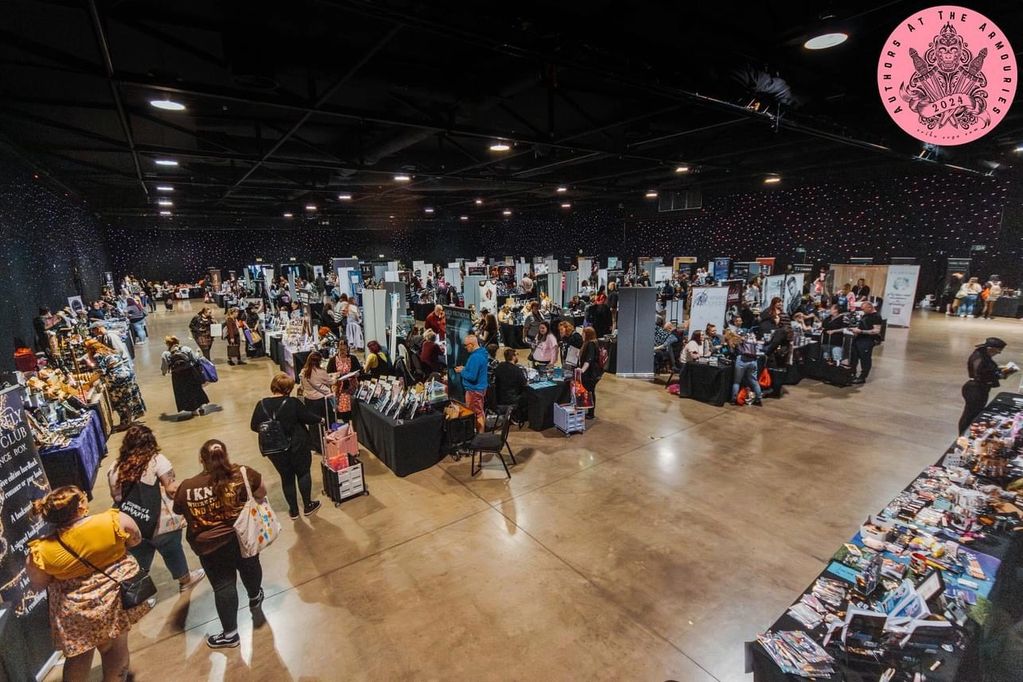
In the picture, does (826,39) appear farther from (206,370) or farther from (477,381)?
(206,370)

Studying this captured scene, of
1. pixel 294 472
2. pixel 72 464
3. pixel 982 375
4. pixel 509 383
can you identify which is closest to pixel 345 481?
pixel 294 472

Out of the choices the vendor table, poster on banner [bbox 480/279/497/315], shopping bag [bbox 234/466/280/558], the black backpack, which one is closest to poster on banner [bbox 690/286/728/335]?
poster on banner [bbox 480/279/497/315]

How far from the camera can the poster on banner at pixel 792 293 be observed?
12.0 metres

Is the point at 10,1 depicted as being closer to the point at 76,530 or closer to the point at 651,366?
the point at 76,530

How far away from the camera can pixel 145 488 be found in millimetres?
3068

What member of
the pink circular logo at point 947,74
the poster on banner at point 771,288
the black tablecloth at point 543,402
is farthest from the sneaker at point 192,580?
the poster on banner at point 771,288

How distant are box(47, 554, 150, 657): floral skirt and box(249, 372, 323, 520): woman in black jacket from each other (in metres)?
1.53

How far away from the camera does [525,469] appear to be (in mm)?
5570

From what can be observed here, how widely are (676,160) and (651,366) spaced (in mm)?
4978

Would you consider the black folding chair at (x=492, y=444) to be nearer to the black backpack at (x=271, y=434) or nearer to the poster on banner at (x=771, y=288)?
the black backpack at (x=271, y=434)

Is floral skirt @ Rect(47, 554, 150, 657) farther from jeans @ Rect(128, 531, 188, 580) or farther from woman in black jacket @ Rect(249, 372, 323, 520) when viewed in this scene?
woman in black jacket @ Rect(249, 372, 323, 520)

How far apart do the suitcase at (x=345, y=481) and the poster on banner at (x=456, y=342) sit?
2339mm

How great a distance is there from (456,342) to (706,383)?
4203mm

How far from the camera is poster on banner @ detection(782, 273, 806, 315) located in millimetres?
11961
